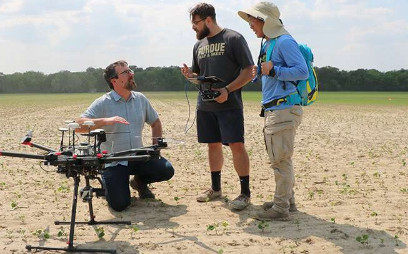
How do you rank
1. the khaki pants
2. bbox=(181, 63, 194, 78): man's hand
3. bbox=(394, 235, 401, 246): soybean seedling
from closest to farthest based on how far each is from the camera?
bbox=(394, 235, 401, 246): soybean seedling, the khaki pants, bbox=(181, 63, 194, 78): man's hand

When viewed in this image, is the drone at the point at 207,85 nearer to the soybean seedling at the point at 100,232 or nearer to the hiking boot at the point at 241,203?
the hiking boot at the point at 241,203

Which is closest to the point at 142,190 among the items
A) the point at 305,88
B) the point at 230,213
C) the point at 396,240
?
the point at 230,213

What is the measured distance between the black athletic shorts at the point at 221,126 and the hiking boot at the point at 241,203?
755 millimetres

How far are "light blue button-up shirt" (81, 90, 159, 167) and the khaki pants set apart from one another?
1.83 meters

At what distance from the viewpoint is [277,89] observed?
5.49 m

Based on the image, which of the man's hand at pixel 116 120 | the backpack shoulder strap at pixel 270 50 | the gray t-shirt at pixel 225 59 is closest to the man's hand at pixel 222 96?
the gray t-shirt at pixel 225 59

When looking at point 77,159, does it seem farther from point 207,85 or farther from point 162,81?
point 162,81

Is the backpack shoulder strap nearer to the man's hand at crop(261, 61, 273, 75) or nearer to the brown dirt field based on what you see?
the man's hand at crop(261, 61, 273, 75)

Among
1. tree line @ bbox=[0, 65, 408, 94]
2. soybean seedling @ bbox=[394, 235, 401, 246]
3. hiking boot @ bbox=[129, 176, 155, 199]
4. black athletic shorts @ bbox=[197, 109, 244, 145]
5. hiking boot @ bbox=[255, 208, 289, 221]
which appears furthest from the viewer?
tree line @ bbox=[0, 65, 408, 94]

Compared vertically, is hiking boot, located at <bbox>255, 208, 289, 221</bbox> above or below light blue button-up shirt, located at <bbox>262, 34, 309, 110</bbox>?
below

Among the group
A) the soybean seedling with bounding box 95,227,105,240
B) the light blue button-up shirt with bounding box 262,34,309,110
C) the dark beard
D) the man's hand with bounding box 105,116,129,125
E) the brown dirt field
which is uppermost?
the dark beard

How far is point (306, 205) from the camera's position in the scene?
6.47m

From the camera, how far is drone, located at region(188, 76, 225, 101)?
6008 mm

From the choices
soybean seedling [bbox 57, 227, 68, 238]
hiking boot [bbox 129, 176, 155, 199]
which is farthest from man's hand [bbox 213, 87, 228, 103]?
soybean seedling [bbox 57, 227, 68, 238]
